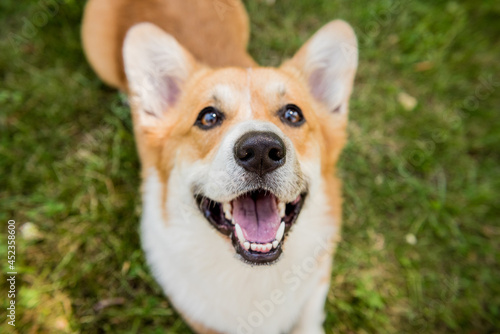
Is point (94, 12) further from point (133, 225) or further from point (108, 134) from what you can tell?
point (133, 225)

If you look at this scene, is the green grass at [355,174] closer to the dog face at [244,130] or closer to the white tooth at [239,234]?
the dog face at [244,130]

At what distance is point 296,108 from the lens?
222 centimetres

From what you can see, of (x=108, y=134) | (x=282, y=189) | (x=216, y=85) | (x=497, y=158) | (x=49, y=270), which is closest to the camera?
(x=282, y=189)

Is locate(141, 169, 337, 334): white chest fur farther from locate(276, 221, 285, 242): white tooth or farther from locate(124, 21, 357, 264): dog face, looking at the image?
locate(276, 221, 285, 242): white tooth

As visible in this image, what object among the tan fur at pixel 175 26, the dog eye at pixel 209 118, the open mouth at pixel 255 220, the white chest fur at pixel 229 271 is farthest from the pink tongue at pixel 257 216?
the tan fur at pixel 175 26

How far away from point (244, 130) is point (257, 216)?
1.64ft

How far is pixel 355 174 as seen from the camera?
11.8 ft

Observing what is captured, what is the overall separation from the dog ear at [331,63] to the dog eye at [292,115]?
0.35m

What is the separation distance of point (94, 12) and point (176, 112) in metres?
1.44

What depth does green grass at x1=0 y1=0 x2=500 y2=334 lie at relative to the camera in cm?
293

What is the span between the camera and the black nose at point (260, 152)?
1.72 meters

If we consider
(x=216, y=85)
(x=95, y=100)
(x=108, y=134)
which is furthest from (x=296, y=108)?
(x=95, y=100)

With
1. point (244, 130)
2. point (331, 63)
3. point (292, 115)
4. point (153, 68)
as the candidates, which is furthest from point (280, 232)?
point (153, 68)

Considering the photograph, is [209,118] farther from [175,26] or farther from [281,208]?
[175,26]
